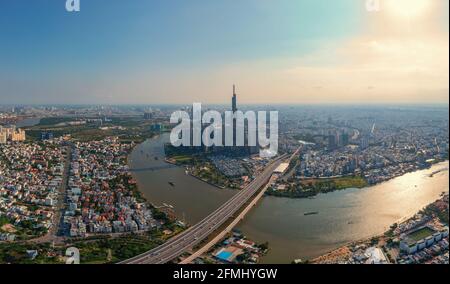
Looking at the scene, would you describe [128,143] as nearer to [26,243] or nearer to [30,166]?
[30,166]

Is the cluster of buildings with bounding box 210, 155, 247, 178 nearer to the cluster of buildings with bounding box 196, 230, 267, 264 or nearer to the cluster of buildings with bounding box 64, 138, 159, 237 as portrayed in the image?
the cluster of buildings with bounding box 64, 138, 159, 237

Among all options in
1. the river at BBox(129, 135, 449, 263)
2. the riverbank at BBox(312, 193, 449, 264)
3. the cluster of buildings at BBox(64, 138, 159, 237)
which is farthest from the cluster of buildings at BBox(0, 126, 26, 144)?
the riverbank at BBox(312, 193, 449, 264)

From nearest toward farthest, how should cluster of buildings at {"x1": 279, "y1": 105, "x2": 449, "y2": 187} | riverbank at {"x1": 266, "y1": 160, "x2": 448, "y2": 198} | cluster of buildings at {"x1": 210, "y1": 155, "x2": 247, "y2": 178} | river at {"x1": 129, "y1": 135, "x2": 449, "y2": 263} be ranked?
river at {"x1": 129, "y1": 135, "x2": 449, "y2": 263} < riverbank at {"x1": 266, "y1": 160, "x2": 448, "y2": 198} < cluster of buildings at {"x1": 210, "y1": 155, "x2": 247, "y2": 178} < cluster of buildings at {"x1": 279, "y1": 105, "x2": 449, "y2": 187}

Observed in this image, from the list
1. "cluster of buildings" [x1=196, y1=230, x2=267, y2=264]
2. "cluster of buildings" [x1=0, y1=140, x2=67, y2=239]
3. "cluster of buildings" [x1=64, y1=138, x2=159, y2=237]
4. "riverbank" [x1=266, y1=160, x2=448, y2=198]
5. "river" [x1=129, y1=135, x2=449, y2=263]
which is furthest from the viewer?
"riverbank" [x1=266, y1=160, x2=448, y2=198]

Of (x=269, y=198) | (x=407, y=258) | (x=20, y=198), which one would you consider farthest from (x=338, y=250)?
(x=20, y=198)

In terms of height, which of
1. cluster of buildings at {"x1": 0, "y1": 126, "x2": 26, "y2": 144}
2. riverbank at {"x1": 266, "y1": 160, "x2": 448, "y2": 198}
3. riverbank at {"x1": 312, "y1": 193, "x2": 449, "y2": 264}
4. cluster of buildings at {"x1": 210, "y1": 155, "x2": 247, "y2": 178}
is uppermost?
cluster of buildings at {"x1": 0, "y1": 126, "x2": 26, "y2": 144}

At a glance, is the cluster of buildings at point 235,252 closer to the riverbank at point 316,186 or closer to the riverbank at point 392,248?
the riverbank at point 392,248

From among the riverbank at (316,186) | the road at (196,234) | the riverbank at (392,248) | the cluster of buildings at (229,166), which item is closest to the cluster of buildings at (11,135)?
the cluster of buildings at (229,166)
